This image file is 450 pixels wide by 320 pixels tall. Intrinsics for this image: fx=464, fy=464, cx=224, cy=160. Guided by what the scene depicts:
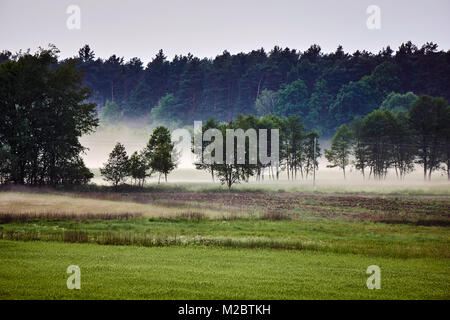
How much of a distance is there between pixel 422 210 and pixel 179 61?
15399 centimetres

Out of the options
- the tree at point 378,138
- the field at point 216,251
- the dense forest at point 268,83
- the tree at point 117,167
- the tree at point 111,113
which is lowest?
the field at point 216,251

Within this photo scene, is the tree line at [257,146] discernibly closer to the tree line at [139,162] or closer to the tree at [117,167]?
the tree line at [139,162]

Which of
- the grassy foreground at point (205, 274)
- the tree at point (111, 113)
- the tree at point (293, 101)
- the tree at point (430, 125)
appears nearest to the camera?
the grassy foreground at point (205, 274)

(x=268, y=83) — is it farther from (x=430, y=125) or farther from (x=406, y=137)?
(x=430, y=125)

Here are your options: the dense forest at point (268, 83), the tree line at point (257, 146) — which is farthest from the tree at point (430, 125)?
the dense forest at point (268, 83)

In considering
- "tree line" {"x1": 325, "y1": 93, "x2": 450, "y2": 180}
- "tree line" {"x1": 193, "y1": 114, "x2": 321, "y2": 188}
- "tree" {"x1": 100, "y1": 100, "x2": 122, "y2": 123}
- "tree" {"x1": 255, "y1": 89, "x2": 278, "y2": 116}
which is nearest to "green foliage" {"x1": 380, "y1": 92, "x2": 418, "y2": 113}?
"tree line" {"x1": 325, "y1": 93, "x2": 450, "y2": 180}

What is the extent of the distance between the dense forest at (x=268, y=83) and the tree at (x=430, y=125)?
50047 mm

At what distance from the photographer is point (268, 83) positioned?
7121 inches

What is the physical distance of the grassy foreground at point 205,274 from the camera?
16.7 metres

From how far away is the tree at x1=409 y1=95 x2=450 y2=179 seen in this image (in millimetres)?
106062

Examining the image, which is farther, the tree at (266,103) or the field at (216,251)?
the tree at (266,103)

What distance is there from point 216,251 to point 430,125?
93.5 metres

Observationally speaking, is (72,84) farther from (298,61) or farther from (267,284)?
(298,61)
